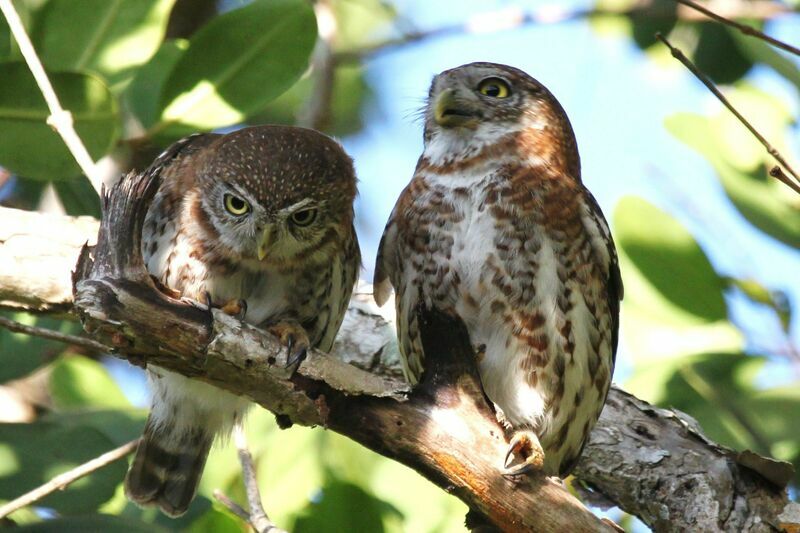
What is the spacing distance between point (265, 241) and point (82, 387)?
1.72 metres

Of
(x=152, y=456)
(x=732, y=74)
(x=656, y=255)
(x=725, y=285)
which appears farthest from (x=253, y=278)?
(x=732, y=74)

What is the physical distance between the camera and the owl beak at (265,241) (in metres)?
3.85

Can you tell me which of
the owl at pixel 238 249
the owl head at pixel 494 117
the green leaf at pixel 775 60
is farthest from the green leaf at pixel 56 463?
the green leaf at pixel 775 60

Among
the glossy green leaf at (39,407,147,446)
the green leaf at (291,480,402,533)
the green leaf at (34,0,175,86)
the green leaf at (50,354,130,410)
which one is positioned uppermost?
the green leaf at (34,0,175,86)

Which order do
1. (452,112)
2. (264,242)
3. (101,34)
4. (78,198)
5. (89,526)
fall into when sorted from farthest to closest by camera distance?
(78,198) → (452,112) → (101,34) → (264,242) → (89,526)

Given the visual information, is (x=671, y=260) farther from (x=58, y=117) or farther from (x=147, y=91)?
(x=58, y=117)

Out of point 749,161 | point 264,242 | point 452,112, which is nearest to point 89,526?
point 264,242

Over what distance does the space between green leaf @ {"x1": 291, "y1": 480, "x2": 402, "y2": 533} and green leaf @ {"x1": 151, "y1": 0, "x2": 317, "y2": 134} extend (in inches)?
58.3

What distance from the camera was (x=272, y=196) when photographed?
401 centimetres

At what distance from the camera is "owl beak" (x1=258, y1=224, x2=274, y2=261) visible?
3855 millimetres

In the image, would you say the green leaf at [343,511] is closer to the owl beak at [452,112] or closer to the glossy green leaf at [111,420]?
the glossy green leaf at [111,420]

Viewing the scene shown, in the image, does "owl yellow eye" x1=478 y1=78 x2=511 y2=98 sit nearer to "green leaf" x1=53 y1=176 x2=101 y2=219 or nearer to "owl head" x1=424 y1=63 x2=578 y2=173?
"owl head" x1=424 y1=63 x2=578 y2=173

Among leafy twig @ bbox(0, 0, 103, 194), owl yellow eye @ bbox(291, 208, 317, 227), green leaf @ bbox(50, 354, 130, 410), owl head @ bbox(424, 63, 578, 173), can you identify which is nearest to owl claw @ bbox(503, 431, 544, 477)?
owl yellow eye @ bbox(291, 208, 317, 227)

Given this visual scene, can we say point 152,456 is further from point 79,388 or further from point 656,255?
point 656,255
